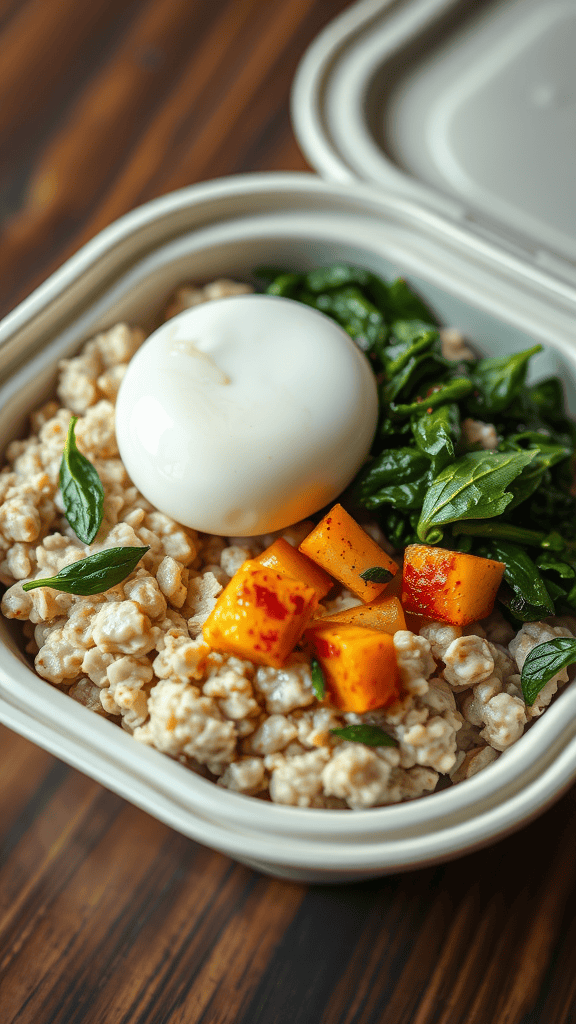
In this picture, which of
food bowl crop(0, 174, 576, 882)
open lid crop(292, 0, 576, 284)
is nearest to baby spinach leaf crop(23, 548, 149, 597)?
food bowl crop(0, 174, 576, 882)

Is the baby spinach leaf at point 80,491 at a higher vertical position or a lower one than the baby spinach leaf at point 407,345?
lower

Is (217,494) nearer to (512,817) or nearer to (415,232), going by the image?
(512,817)

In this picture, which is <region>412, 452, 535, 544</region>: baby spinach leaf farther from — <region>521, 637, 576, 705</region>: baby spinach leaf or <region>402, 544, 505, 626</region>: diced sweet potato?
<region>521, 637, 576, 705</region>: baby spinach leaf

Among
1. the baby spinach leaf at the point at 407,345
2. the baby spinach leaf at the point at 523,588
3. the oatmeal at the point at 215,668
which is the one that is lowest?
the oatmeal at the point at 215,668

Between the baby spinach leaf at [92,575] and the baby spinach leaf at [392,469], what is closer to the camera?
the baby spinach leaf at [92,575]

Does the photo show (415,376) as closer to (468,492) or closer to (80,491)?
(468,492)

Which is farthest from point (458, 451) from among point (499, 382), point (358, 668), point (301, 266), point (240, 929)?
point (240, 929)

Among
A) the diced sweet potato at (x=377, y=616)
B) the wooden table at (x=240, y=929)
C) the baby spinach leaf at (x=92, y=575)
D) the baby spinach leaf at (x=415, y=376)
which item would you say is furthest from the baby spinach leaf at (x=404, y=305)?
the wooden table at (x=240, y=929)

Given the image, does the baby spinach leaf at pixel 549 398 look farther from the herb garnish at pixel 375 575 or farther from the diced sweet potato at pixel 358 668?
the diced sweet potato at pixel 358 668
